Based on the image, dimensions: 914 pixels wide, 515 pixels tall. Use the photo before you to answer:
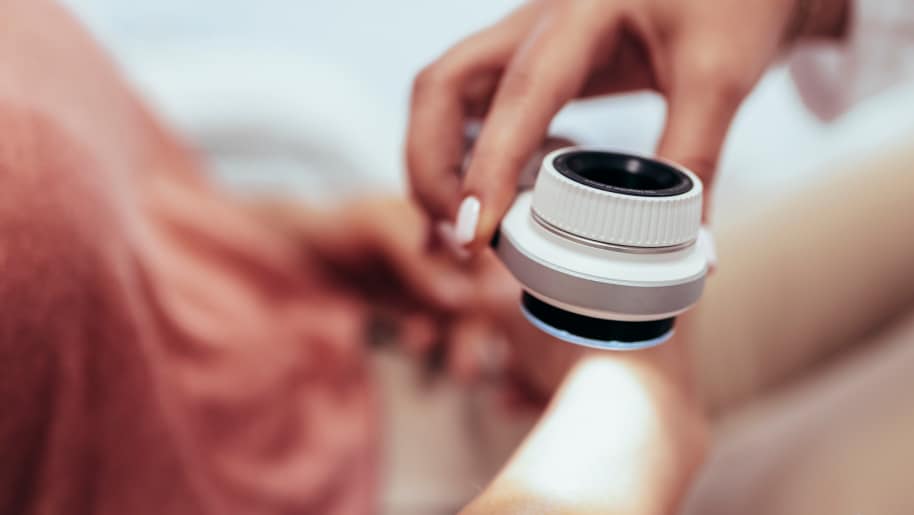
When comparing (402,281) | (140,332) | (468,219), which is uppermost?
(468,219)

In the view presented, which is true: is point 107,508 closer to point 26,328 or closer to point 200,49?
point 26,328

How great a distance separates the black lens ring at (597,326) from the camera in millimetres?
270

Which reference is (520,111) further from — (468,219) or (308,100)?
(308,100)

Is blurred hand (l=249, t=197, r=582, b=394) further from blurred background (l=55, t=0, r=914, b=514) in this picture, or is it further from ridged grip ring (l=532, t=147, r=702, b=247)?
ridged grip ring (l=532, t=147, r=702, b=247)

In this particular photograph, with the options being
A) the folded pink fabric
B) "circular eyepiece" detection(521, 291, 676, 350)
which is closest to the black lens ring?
"circular eyepiece" detection(521, 291, 676, 350)

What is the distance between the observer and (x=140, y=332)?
40 cm

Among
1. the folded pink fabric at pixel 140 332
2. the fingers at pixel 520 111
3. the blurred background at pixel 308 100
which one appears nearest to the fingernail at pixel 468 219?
the fingers at pixel 520 111

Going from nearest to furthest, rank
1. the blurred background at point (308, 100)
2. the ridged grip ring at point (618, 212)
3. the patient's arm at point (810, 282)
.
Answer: the ridged grip ring at point (618, 212) < the patient's arm at point (810, 282) < the blurred background at point (308, 100)

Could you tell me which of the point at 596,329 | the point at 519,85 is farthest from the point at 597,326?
the point at 519,85

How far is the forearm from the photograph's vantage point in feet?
0.87

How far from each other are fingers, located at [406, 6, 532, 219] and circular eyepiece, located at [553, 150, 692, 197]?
0.06 metres

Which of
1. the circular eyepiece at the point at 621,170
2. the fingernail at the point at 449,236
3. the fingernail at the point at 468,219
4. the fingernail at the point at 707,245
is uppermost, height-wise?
the circular eyepiece at the point at 621,170

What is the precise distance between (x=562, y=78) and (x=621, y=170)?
0.05 m

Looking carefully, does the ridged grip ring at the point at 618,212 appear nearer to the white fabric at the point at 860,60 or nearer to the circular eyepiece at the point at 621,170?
the circular eyepiece at the point at 621,170
